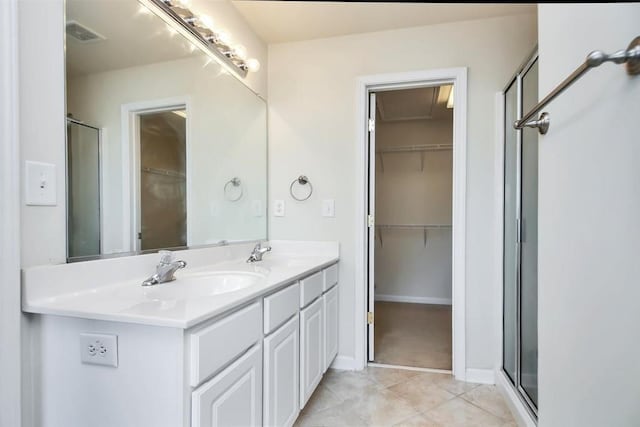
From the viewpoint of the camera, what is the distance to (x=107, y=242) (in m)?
1.22

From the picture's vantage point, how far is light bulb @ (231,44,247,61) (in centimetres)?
194

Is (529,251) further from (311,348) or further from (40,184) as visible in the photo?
(40,184)

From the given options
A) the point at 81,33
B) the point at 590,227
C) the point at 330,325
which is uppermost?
the point at 81,33

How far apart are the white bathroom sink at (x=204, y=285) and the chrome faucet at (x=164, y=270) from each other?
0.02 m

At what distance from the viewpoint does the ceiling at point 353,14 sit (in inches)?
77.9

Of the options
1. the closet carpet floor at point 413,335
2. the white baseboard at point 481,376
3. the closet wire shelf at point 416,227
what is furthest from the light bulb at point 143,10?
the closet wire shelf at point 416,227

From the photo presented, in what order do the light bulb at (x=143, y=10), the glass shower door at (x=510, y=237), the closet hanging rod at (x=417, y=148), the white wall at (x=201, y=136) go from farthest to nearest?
the closet hanging rod at (x=417, y=148), the glass shower door at (x=510, y=237), the light bulb at (x=143, y=10), the white wall at (x=201, y=136)

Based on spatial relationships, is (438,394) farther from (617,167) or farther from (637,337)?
(617,167)

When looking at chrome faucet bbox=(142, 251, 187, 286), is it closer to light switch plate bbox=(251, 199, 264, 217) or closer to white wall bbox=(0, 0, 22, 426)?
white wall bbox=(0, 0, 22, 426)

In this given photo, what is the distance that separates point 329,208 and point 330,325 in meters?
0.76

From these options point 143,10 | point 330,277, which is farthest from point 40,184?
point 330,277

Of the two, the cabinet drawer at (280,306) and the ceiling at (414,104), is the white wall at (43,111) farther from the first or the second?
the ceiling at (414,104)

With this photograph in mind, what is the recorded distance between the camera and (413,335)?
294 centimetres

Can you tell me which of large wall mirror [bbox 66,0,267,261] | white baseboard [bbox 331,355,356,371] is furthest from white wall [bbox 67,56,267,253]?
white baseboard [bbox 331,355,356,371]
